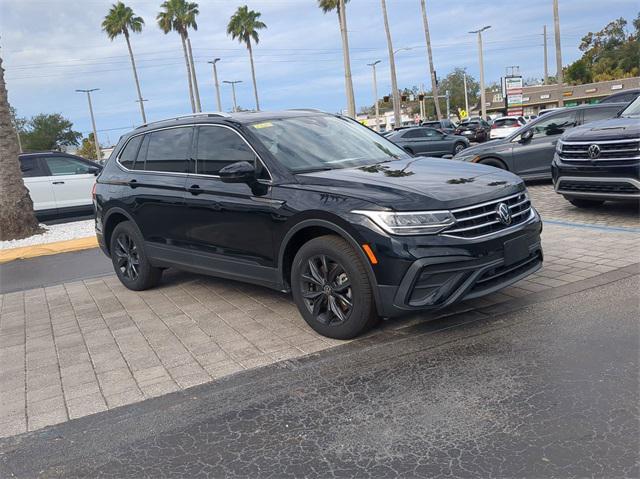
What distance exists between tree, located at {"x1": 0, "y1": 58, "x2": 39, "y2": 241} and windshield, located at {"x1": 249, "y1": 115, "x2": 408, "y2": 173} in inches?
311

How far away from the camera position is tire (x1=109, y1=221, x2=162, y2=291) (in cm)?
647

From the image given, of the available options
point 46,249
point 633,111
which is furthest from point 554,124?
point 46,249

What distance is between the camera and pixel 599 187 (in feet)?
26.2

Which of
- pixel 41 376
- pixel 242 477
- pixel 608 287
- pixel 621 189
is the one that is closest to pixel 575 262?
pixel 608 287

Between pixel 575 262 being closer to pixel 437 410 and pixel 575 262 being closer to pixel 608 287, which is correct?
pixel 608 287

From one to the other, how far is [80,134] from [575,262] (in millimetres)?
103085

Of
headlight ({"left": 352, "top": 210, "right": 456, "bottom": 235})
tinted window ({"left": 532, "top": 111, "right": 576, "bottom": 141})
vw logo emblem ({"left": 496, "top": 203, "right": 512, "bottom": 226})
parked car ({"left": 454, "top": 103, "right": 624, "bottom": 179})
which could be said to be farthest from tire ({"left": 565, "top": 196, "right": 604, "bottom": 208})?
headlight ({"left": 352, "top": 210, "right": 456, "bottom": 235})

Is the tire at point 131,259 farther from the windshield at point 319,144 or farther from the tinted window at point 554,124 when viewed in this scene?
the tinted window at point 554,124

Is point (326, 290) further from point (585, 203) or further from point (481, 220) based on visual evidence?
point (585, 203)

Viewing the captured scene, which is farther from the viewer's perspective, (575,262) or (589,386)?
(575,262)

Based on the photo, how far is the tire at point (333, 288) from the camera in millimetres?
4215

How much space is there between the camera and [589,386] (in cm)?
343

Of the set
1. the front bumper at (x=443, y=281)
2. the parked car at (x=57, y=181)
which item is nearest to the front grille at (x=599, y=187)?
the front bumper at (x=443, y=281)

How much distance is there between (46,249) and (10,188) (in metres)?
1.96
